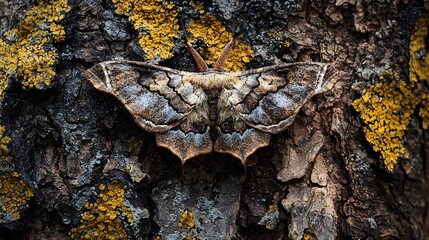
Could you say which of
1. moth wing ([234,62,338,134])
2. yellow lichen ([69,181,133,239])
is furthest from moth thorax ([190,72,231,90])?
yellow lichen ([69,181,133,239])

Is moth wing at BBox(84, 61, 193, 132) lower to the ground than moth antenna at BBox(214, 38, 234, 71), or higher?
lower

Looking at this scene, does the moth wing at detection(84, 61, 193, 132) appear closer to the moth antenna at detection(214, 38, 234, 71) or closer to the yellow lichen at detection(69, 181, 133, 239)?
the moth antenna at detection(214, 38, 234, 71)

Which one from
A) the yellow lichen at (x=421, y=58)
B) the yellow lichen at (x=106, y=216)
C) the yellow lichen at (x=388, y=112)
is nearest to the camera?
the yellow lichen at (x=106, y=216)

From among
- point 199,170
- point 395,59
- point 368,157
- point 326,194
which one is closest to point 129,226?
point 199,170

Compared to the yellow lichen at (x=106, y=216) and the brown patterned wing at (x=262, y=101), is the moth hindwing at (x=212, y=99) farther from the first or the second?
the yellow lichen at (x=106, y=216)

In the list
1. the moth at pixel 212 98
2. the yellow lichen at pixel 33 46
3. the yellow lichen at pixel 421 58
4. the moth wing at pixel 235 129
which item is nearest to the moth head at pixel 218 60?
the moth at pixel 212 98

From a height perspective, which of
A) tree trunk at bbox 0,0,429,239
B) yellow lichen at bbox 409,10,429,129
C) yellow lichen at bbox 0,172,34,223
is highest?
yellow lichen at bbox 409,10,429,129

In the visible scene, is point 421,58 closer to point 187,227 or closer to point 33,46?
point 187,227
